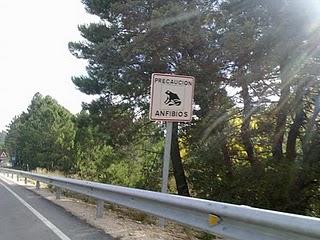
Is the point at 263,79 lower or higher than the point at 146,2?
lower

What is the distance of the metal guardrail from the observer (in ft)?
13.9

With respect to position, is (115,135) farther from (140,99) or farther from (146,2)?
(146,2)

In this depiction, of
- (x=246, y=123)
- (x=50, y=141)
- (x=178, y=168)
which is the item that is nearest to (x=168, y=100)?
(x=246, y=123)

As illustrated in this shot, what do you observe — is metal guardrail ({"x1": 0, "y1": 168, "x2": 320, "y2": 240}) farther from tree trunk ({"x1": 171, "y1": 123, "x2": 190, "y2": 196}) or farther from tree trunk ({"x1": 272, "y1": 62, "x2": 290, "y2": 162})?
tree trunk ({"x1": 171, "y1": 123, "x2": 190, "y2": 196})

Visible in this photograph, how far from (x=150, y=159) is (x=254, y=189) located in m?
12.8

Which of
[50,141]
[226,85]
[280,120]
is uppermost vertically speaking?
[50,141]

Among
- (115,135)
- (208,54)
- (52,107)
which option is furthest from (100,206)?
(52,107)

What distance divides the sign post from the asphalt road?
5.57 feet

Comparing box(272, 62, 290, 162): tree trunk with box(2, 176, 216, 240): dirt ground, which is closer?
box(2, 176, 216, 240): dirt ground

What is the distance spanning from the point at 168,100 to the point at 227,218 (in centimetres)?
393

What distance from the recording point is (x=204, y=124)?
19078mm

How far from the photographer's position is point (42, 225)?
9945mm

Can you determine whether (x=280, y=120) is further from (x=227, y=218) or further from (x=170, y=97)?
(x=227, y=218)

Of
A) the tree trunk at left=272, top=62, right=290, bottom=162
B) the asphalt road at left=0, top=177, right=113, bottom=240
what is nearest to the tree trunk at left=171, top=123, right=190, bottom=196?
the tree trunk at left=272, top=62, right=290, bottom=162
